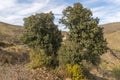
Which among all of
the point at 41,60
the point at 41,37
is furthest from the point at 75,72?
the point at 41,37

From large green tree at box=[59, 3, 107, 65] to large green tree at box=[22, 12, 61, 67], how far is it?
145 cm

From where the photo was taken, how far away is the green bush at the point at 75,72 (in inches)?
1212

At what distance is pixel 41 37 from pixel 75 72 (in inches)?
240

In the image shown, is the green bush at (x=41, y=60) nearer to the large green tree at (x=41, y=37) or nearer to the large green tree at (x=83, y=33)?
the large green tree at (x=41, y=37)

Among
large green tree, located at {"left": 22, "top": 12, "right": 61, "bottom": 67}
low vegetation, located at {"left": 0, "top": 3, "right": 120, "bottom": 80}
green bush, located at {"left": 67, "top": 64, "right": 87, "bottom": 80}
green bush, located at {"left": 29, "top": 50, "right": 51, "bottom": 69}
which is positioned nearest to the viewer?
green bush, located at {"left": 67, "top": 64, "right": 87, "bottom": 80}

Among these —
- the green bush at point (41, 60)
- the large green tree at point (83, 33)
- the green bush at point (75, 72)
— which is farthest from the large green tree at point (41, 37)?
the green bush at point (75, 72)

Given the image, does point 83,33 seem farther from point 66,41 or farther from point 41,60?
point 41,60

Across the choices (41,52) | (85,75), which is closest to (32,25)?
(41,52)

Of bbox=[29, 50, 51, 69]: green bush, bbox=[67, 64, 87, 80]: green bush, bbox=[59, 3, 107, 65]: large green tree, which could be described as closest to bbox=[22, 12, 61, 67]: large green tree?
bbox=[29, 50, 51, 69]: green bush

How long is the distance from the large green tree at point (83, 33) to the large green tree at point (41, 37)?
1454mm

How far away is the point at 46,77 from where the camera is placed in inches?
1130

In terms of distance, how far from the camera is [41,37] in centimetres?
3425

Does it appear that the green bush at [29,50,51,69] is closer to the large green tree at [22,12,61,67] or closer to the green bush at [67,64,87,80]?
the large green tree at [22,12,61,67]

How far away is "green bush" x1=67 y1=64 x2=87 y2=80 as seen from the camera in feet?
101
